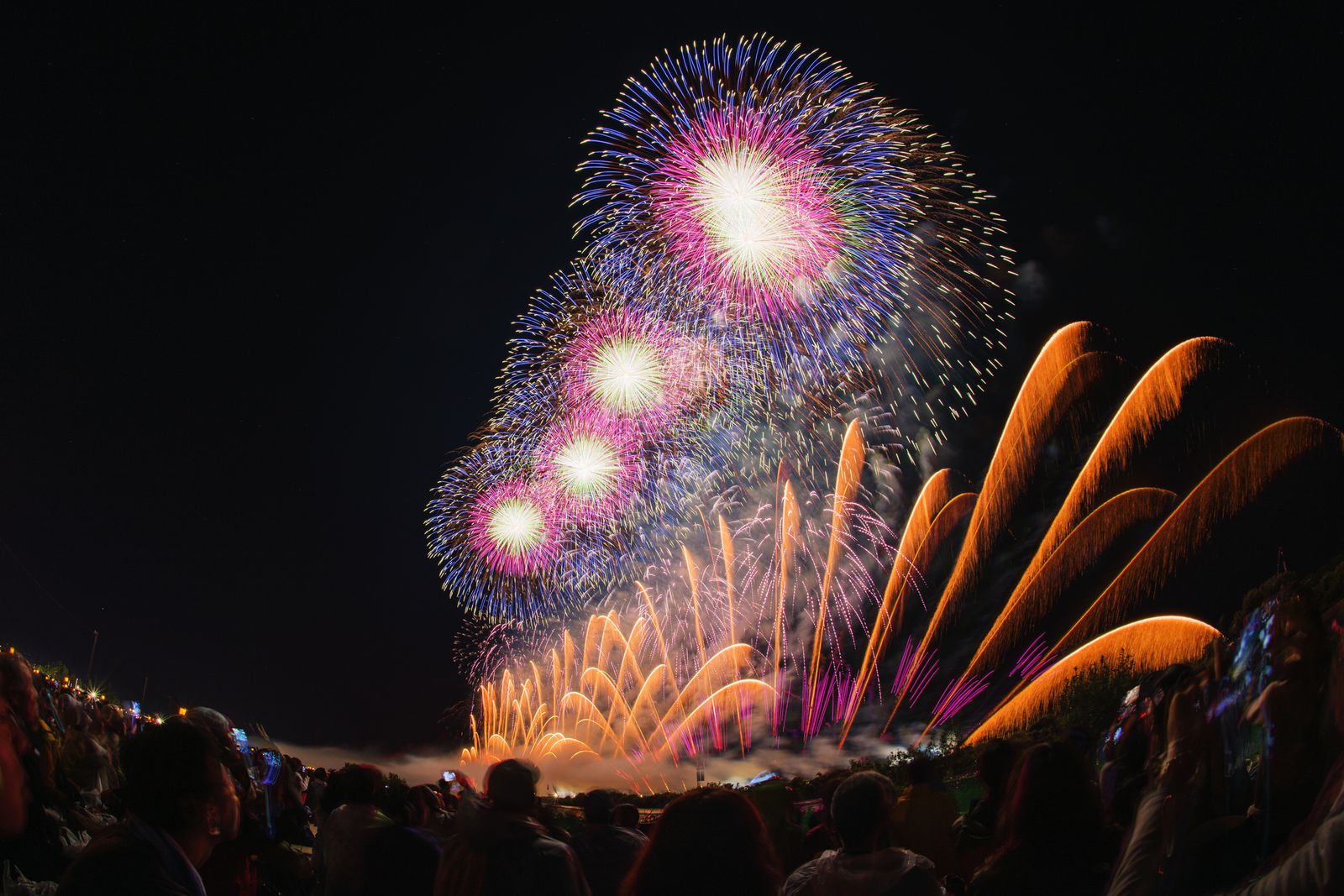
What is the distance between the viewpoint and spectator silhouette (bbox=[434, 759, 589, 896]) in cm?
368

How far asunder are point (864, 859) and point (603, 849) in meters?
2.24

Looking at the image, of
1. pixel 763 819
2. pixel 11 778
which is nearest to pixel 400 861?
pixel 11 778

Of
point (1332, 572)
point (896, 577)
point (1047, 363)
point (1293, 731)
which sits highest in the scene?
point (1047, 363)

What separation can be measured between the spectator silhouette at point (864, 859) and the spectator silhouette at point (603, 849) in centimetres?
181

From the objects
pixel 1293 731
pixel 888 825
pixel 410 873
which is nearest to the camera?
pixel 1293 731

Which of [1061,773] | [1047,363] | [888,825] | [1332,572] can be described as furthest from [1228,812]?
[1047,363]

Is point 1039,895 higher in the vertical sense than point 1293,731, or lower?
lower

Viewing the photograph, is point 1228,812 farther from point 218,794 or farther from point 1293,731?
→ point 218,794

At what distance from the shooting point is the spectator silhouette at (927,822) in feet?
19.5

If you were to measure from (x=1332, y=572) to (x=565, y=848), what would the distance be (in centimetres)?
303

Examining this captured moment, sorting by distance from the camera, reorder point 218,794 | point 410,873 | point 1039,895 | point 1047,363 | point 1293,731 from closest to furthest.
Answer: point 1293,731, point 218,794, point 1039,895, point 410,873, point 1047,363

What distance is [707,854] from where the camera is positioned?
10.8 feet

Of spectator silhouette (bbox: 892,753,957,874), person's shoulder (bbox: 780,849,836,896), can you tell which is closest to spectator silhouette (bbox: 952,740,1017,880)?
spectator silhouette (bbox: 892,753,957,874)

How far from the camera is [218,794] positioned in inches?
117
